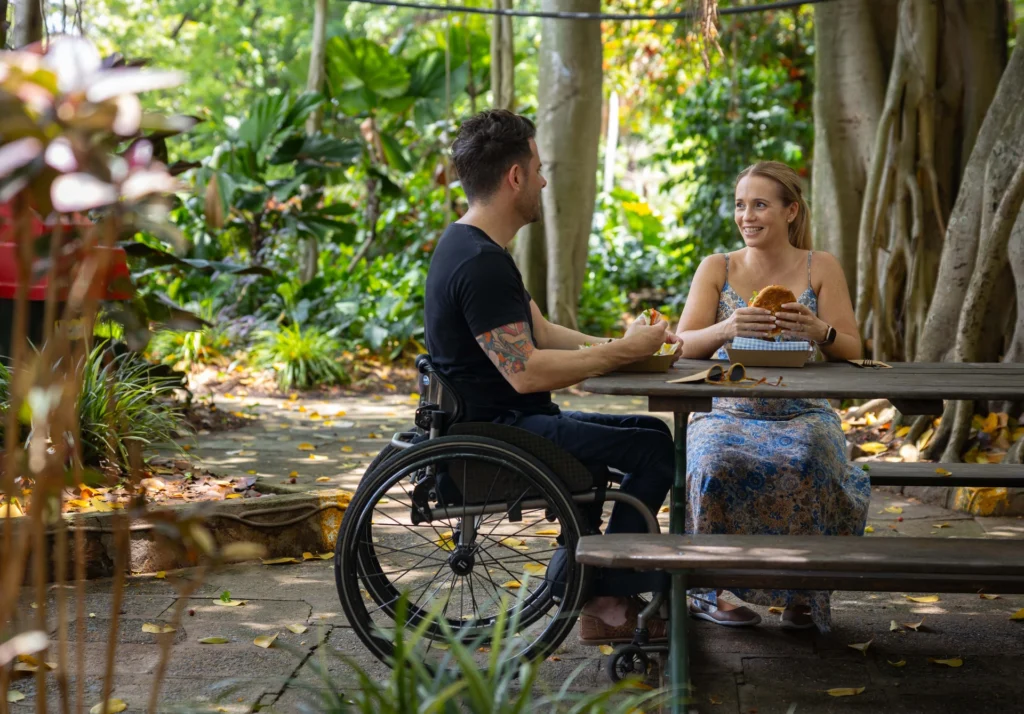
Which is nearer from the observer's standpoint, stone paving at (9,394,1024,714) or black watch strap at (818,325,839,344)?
stone paving at (9,394,1024,714)

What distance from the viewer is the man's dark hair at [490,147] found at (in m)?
3.12

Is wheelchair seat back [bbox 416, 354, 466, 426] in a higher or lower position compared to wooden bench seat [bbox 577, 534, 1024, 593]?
higher

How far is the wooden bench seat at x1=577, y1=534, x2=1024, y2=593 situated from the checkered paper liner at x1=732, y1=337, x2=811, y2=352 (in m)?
0.65

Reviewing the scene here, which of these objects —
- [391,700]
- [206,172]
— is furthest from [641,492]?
[206,172]

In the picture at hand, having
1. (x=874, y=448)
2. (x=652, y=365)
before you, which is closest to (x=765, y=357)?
(x=652, y=365)

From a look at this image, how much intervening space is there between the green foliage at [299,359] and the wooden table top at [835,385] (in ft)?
18.9

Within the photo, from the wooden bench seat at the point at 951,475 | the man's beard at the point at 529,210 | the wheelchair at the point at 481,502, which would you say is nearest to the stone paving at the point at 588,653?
the wheelchair at the point at 481,502

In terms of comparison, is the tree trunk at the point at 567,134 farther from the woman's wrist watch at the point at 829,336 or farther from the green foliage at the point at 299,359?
the woman's wrist watch at the point at 829,336

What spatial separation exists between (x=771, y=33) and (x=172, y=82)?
11151mm

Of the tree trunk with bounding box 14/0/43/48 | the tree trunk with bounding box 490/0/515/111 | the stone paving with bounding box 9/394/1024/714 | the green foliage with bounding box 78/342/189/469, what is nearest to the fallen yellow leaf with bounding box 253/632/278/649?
the stone paving with bounding box 9/394/1024/714

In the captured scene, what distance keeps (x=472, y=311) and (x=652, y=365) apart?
1.86 ft

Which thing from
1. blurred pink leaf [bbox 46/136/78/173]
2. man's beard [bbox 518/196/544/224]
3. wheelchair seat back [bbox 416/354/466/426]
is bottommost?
wheelchair seat back [bbox 416/354/466/426]

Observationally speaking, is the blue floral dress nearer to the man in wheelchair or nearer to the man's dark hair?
the man in wheelchair

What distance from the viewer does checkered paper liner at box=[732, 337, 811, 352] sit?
3203 millimetres
